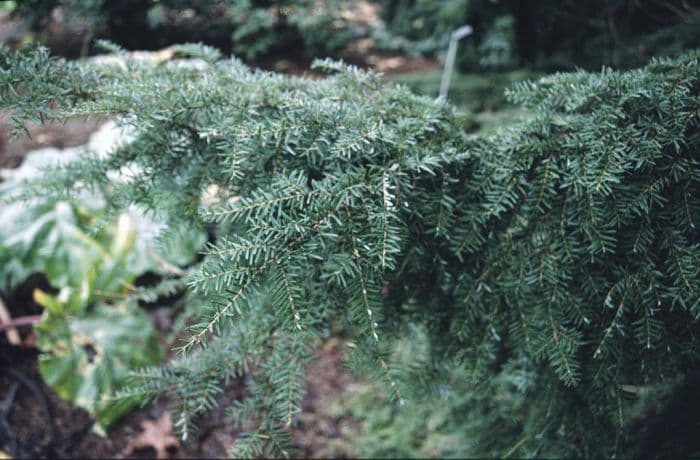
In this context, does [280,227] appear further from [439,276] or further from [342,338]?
[342,338]

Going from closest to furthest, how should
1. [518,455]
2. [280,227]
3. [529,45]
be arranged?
[280,227], [518,455], [529,45]

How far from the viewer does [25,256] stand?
221 cm

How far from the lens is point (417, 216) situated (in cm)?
106

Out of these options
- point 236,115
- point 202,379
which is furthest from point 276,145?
point 202,379

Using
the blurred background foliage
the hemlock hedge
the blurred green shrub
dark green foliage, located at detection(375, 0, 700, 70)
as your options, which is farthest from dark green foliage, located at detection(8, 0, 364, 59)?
the hemlock hedge

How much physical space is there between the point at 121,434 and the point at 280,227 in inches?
67.3

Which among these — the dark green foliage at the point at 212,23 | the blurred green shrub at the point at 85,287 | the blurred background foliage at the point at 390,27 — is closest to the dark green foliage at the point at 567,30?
the blurred background foliage at the point at 390,27

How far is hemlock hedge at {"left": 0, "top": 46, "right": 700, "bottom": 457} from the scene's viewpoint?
35.2 inches

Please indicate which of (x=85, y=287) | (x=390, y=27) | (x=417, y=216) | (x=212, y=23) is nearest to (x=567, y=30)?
(x=417, y=216)

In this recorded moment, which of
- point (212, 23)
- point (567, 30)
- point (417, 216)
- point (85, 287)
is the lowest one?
point (85, 287)

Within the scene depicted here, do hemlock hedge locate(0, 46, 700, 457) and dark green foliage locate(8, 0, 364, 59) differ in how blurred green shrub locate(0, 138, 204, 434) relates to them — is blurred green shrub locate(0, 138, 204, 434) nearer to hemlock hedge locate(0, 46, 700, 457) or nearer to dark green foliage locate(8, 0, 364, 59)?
hemlock hedge locate(0, 46, 700, 457)

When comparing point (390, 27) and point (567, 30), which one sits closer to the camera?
point (567, 30)

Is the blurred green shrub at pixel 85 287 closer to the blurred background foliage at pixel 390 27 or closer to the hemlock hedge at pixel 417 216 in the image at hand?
the hemlock hedge at pixel 417 216

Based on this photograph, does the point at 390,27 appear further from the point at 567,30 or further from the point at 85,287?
the point at 85,287
